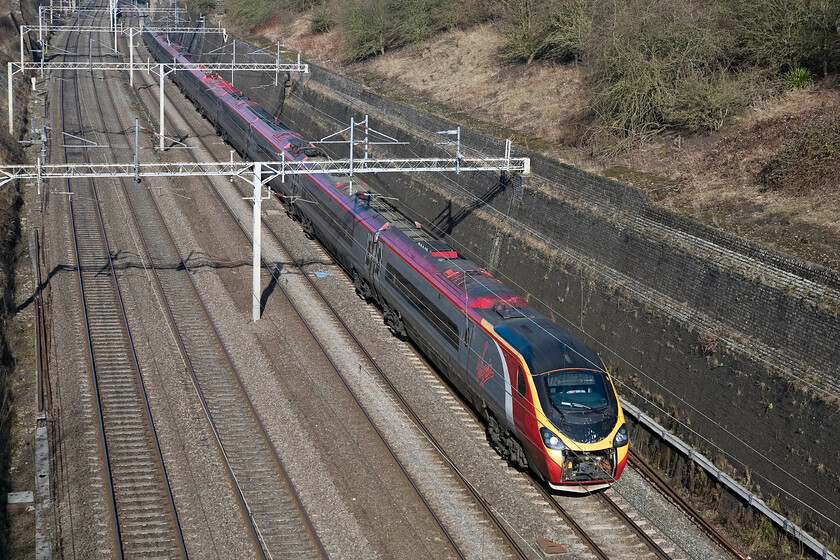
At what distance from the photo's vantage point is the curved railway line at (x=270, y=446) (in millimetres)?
14898

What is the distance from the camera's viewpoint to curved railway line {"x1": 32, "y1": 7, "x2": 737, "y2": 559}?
14898 millimetres

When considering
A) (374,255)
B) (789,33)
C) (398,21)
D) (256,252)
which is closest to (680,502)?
(374,255)

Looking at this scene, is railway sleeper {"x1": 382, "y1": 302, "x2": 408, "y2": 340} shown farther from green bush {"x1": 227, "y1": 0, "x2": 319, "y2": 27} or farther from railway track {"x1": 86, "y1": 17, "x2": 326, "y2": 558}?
green bush {"x1": 227, "y1": 0, "x2": 319, "y2": 27}

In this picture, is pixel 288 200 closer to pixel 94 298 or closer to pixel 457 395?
pixel 94 298

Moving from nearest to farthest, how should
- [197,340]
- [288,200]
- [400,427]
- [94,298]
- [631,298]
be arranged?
[400,427], [631,298], [197,340], [94,298], [288,200]

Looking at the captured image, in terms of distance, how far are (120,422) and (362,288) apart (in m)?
9.09

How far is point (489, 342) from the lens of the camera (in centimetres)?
1762

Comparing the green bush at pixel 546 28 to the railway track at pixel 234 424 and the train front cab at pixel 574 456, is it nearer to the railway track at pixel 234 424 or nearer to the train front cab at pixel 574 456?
the railway track at pixel 234 424

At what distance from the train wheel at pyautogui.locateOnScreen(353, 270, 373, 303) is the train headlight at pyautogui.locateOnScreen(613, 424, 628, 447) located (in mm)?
10397

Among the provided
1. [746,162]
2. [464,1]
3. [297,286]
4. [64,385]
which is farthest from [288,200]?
[464,1]

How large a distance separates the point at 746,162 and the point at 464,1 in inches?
1088

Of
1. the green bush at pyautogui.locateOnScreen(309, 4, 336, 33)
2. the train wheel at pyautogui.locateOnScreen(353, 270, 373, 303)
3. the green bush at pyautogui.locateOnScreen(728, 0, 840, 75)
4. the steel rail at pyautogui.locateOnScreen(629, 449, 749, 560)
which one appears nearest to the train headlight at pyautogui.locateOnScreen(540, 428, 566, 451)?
the steel rail at pyautogui.locateOnScreen(629, 449, 749, 560)

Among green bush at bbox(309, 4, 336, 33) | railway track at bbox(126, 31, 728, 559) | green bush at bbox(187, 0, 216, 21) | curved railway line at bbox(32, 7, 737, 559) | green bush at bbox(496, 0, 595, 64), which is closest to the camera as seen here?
curved railway line at bbox(32, 7, 737, 559)

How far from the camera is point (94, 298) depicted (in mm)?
24297
